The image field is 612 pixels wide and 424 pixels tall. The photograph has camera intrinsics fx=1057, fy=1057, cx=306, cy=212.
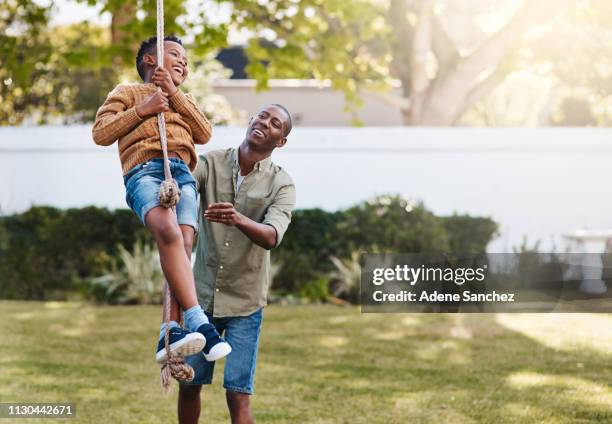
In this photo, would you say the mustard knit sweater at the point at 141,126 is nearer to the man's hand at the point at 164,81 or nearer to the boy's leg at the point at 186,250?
the man's hand at the point at 164,81

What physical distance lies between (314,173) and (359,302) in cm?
200

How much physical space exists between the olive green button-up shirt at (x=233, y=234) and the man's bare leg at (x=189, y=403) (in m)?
0.36

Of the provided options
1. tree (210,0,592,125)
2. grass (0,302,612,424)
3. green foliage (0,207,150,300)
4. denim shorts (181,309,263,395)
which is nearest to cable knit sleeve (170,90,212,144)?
denim shorts (181,309,263,395)

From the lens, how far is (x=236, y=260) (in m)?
4.22

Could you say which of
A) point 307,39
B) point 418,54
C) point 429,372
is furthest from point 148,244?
point 418,54

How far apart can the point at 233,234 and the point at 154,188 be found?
78 cm

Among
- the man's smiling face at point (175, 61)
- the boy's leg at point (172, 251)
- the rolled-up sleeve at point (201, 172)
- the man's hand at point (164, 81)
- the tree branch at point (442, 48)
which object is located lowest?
the boy's leg at point (172, 251)

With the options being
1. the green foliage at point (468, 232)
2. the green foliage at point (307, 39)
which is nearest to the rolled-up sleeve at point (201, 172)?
the green foliage at point (307, 39)

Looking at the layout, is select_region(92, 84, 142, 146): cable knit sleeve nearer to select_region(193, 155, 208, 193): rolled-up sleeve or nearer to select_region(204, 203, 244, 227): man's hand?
select_region(204, 203, 244, 227): man's hand

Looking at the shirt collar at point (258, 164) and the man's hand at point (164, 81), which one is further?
the shirt collar at point (258, 164)

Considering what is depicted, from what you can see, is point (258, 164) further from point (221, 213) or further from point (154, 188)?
point (154, 188)

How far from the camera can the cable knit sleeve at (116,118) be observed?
3.55m

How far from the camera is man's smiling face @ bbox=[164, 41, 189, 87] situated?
11.8 feet

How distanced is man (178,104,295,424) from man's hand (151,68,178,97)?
1.82 ft
